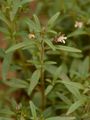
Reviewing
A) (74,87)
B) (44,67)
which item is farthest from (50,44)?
(74,87)

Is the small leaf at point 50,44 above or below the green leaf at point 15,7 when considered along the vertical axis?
below

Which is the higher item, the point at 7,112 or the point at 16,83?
the point at 16,83

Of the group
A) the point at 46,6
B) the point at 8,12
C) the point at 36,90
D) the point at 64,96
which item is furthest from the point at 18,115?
the point at 46,6

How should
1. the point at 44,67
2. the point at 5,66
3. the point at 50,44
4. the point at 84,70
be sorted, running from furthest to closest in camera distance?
the point at 84,70 → the point at 5,66 → the point at 44,67 → the point at 50,44

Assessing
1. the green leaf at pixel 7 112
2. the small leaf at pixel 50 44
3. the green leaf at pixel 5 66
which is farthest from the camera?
the green leaf at pixel 5 66

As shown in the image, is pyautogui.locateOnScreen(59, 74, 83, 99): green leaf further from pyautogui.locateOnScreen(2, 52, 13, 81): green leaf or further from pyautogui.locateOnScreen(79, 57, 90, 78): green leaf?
pyautogui.locateOnScreen(2, 52, 13, 81): green leaf

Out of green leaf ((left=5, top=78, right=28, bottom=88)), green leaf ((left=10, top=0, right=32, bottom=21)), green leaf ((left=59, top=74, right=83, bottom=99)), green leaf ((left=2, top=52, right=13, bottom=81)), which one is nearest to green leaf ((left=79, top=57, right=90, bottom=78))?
green leaf ((left=59, top=74, right=83, bottom=99))

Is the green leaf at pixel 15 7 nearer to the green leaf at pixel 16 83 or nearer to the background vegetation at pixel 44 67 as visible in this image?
the background vegetation at pixel 44 67

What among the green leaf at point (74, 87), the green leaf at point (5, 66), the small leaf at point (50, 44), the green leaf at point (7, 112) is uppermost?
the small leaf at point (50, 44)

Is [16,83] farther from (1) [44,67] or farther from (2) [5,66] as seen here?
(1) [44,67]

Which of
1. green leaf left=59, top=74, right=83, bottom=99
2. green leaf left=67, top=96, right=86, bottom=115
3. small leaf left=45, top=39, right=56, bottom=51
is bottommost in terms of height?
green leaf left=67, top=96, right=86, bottom=115

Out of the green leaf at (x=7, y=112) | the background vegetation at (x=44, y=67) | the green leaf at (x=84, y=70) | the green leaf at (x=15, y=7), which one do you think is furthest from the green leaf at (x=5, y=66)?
the green leaf at (x=84, y=70)
